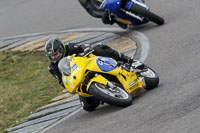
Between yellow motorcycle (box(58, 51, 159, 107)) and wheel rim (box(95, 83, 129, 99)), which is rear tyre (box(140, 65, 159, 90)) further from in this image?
wheel rim (box(95, 83, 129, 99))

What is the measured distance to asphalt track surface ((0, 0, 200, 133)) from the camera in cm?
631

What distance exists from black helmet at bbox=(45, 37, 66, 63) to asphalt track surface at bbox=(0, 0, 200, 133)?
104 cm

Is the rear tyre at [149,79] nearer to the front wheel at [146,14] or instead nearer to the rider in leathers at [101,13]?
the front wheel at [146,14]

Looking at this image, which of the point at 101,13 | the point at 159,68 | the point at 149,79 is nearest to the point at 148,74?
the point at 149,79

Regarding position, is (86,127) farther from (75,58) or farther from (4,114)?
(4,114)

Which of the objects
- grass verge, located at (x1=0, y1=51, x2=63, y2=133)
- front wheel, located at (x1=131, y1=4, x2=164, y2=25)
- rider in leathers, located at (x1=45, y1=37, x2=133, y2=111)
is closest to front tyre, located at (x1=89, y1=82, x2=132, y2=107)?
rider in leathers, located at (x1=45, y1=37, x2=133, y2=111)

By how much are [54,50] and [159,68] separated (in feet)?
7.60

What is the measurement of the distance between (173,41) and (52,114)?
10.9 feet

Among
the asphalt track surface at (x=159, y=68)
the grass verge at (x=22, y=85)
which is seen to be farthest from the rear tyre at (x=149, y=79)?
the grass verge at (x=22, y=85)

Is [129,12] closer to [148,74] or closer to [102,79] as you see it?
[148,74]

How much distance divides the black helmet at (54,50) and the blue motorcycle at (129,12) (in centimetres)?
425

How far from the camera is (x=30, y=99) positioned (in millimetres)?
10508

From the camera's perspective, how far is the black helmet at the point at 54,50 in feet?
26.5

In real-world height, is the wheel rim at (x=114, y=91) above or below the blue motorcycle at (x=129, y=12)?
above
